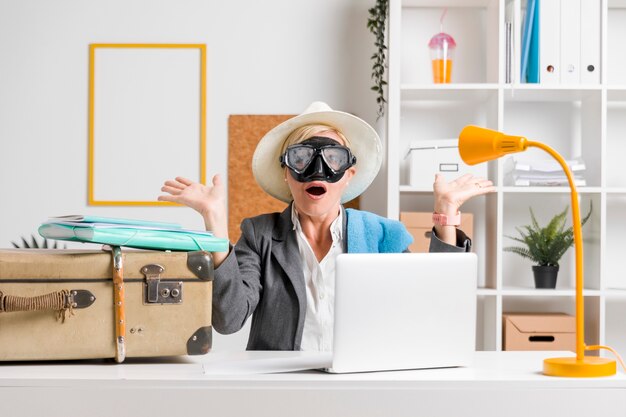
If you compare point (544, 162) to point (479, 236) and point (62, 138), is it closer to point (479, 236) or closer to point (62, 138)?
point (479, 236)

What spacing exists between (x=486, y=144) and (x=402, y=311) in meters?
0.36

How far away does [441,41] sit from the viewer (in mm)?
3723

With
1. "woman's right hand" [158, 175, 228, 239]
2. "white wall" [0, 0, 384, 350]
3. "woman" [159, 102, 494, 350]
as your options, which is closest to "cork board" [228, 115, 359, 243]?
"white wall" [0, 0, 384, 350]

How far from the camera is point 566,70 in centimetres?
359

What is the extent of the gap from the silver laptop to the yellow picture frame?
259 cm

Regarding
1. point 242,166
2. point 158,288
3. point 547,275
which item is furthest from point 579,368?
point 242,166

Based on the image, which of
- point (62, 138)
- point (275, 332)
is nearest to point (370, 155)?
point (275, 332)

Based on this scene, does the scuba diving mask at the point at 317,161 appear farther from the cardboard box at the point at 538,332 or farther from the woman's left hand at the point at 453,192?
the cardboard box at the point at 538,332

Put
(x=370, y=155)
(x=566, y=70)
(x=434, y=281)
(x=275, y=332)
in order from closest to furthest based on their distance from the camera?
(x=434, y=281), (x=275, y=332), (x=370, y=155), (x=566, y=70)

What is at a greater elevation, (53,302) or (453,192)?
(453,192)

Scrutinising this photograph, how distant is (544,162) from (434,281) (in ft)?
7.80

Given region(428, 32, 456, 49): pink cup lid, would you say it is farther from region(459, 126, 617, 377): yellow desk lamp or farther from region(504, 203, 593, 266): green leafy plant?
region(459, 126, 617, 377): yellow desk lamp

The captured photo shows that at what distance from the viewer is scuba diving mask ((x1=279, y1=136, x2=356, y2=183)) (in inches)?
84.7

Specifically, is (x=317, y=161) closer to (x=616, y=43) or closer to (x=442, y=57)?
(x=442, y=57)
